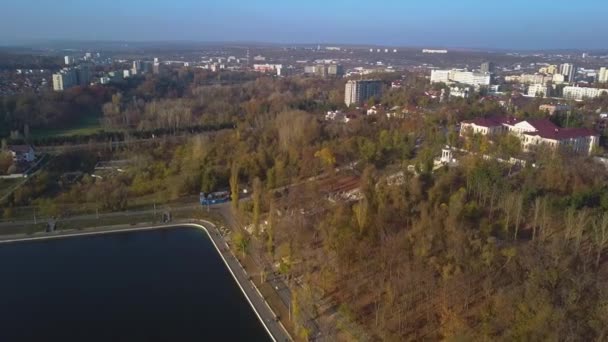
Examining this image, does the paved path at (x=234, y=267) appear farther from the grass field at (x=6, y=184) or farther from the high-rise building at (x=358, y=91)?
the high-rise building at (x=358, y=91)

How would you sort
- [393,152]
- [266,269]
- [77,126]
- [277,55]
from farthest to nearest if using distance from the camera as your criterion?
[277,55] → [77,126] → [393,152] → [266,269]

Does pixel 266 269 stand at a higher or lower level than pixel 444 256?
lower

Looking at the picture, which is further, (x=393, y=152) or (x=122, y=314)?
(x=393, y=152)

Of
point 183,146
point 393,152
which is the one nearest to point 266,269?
point 393,152

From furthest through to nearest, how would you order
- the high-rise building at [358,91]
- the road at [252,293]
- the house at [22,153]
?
the high-rise building at [358,91] → the house at [22,153] → the road at [252,293]

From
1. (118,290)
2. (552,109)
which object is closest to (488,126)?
(552,109)

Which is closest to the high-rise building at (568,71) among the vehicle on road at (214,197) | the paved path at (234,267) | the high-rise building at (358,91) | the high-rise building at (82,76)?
the high-rise building at (358,91)

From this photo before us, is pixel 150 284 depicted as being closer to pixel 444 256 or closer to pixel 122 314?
pixel 122 314

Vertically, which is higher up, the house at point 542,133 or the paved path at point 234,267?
the house at point 542,133
